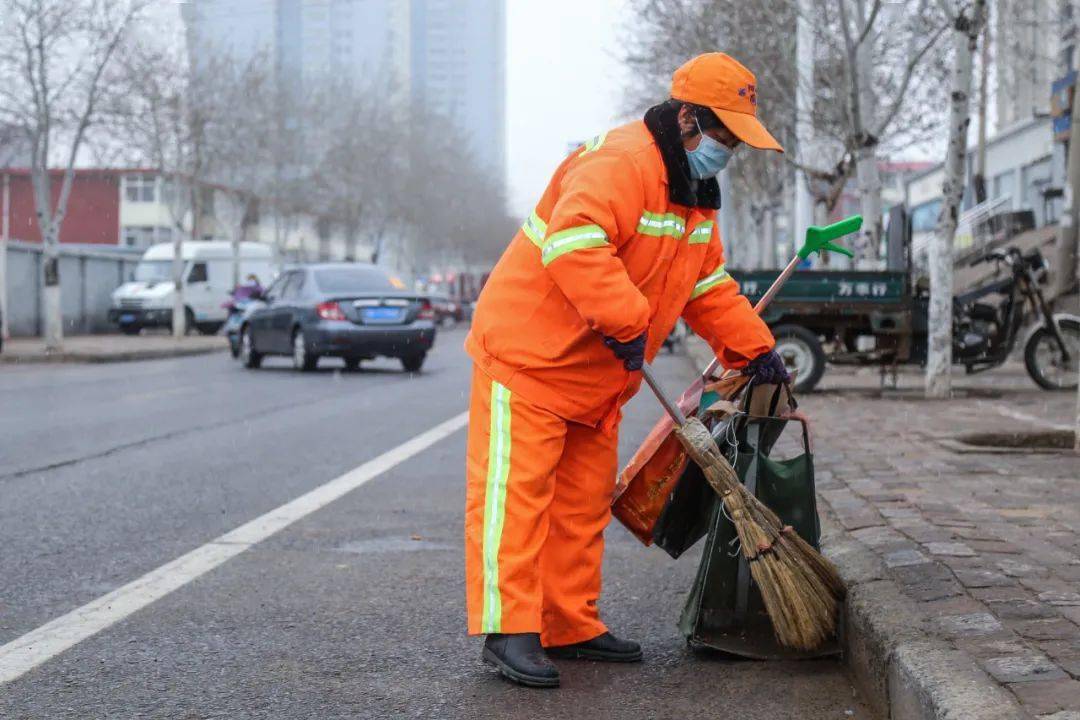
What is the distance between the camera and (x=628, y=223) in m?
4.00

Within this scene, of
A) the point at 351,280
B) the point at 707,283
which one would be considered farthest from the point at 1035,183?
the point at 707,283

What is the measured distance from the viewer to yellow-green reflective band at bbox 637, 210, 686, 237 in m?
4.09

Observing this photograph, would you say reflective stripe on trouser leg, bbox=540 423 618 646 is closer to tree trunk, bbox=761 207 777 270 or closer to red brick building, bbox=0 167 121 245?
tree trunk, bbox=761 207 777 270

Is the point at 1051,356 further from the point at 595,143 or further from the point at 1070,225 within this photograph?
the point at 595,143

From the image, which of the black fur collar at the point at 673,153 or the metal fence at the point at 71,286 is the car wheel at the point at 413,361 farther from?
the black fur collar at the point at 673,153

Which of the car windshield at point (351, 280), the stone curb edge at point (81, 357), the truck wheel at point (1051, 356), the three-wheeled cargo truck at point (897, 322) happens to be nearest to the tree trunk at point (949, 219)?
the three-wheeled cargo truck at point (897, 322)

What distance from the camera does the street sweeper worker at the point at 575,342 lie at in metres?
3.93

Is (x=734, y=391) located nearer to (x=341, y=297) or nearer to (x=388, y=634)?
(x=388, y=634)

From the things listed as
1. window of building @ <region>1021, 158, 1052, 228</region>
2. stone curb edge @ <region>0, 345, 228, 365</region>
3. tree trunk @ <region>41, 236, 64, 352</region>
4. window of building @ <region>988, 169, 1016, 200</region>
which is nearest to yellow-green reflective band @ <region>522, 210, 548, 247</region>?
stone curb edge @ <region>0, 345, 228, 365</region>

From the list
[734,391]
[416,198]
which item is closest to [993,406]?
[734,391]

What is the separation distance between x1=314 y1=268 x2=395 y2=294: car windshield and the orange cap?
1564cm

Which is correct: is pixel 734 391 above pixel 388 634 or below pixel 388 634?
Result: above

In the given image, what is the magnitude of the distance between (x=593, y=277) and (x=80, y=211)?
75163 mm

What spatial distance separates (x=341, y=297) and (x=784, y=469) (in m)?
15.2
